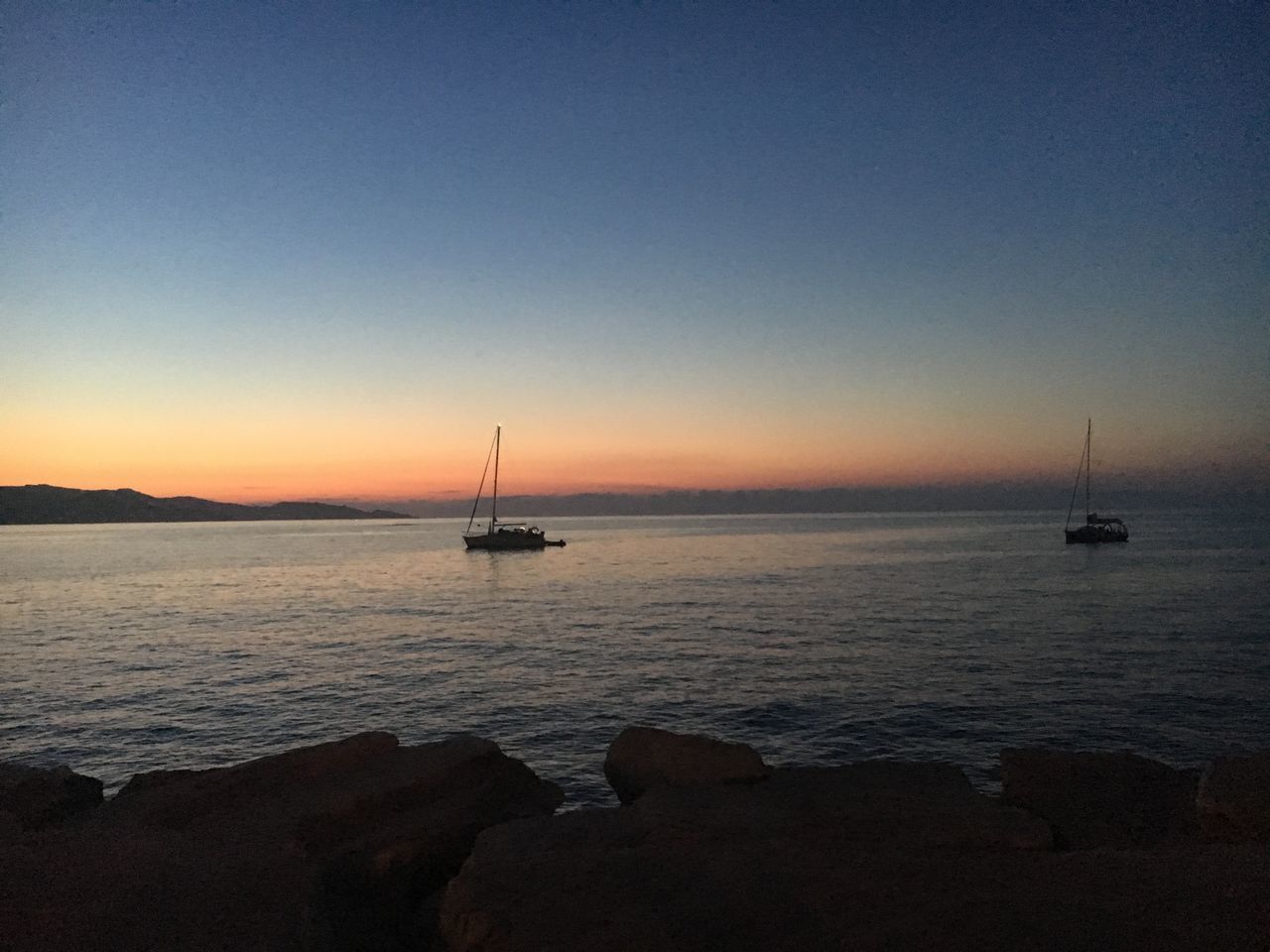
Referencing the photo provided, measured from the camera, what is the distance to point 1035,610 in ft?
143

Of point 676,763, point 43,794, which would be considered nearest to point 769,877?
point 676,763

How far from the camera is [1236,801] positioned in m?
9.66

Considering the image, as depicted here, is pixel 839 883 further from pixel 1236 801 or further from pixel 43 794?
pixel 43 794

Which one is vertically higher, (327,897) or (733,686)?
(327,897)

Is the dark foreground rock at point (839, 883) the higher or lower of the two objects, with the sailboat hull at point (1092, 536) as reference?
higher

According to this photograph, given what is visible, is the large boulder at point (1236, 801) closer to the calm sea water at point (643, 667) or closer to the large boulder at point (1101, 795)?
the large boulder at point (1101, 795)

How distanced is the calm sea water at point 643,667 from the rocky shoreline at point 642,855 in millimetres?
4934

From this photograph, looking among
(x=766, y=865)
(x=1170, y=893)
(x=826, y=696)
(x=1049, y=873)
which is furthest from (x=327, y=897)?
(x=826, y=696)

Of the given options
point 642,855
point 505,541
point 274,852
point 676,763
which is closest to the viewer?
point 642,855

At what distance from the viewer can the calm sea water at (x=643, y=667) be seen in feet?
65.0

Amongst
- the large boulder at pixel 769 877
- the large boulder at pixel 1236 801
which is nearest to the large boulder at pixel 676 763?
the large boulder at pixel 769 877

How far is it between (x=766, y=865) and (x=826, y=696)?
1617 cm

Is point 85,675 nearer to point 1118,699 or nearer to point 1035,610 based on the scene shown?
point 1118,699

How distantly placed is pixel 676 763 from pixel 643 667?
17.2 metres
